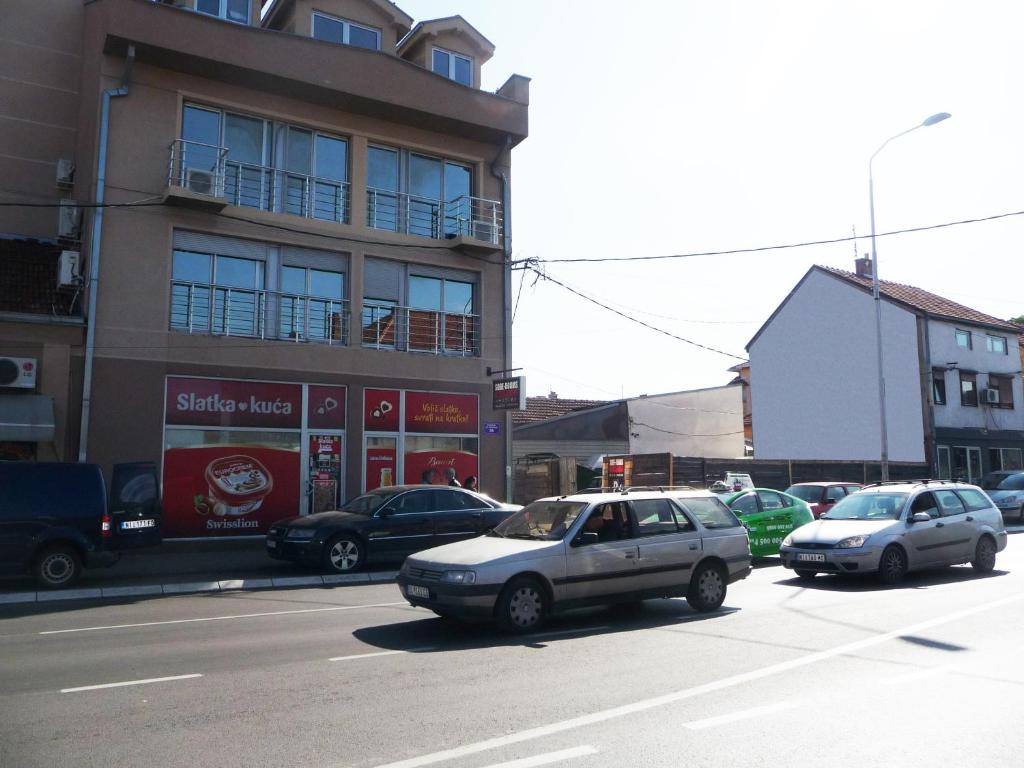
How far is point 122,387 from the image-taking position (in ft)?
55.6

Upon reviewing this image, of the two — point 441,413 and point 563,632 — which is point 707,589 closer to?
point 563,632

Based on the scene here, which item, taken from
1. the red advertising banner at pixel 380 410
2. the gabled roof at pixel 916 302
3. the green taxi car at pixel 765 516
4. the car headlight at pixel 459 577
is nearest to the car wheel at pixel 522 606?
the car headlight at pixel 459 577

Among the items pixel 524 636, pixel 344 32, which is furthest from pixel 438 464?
pixel 524 636

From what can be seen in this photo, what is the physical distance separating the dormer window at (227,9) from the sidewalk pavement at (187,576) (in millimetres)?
11929

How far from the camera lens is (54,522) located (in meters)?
12.7

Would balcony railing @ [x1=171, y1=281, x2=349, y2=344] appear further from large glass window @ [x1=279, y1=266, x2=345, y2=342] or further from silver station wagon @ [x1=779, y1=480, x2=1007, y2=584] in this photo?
silver station wagon @ [x1=779, y1=480, x2=1007, y2=584]

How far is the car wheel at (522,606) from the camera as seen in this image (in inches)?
349

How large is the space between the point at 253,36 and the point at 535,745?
17.5 m

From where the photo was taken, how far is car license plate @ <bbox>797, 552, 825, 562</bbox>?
12.8m

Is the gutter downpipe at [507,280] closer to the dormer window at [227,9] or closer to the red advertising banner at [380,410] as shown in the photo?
the red advertising banner at [380,410]

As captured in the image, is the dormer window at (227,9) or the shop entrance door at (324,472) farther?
the dormer window at (227,9)

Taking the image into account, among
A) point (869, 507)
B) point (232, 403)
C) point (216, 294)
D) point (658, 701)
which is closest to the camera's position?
point (658, 701)

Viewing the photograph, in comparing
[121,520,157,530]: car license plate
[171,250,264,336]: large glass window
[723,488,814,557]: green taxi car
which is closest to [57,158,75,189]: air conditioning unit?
[171,250,264,336]: large glass window

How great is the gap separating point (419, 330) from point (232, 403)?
5.01 meters
